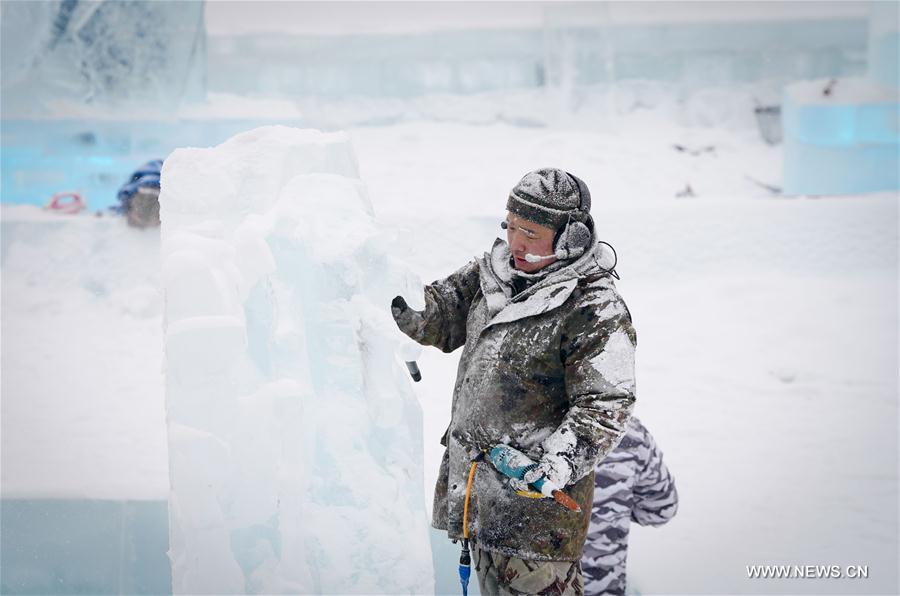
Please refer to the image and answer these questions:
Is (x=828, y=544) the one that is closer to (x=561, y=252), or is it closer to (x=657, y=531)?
(x=657, y=531)

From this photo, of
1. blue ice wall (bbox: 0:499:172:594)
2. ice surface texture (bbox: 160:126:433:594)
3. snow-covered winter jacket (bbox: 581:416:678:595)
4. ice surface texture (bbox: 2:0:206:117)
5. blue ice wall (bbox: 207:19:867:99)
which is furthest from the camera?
blue ice wall (bbox: 207:19:867:99)

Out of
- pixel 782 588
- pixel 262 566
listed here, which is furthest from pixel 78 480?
pixel 782 588

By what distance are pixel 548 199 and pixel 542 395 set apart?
455 mm

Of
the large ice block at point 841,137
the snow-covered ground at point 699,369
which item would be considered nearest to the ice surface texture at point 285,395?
the snow-covered ground at point 699,369

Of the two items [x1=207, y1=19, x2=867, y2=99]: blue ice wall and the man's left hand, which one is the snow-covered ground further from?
[x1=207, y1=19, x2=867, y2=99]: blue ice wall

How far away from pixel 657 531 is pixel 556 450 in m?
2.65

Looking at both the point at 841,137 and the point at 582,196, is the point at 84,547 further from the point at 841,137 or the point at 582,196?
the point at 841,137

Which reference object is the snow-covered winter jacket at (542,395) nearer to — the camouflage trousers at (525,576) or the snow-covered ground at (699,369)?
the camouflage trousers at (525,576)

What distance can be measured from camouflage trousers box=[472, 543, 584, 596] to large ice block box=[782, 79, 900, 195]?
9.94 m

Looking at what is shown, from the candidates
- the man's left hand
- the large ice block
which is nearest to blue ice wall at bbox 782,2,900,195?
the large ice block

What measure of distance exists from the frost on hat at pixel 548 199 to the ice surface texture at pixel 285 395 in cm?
46

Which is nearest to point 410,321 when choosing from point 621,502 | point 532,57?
point 621,502

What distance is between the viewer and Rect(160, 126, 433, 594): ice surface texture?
2547mm

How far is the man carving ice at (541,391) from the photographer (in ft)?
6.52
